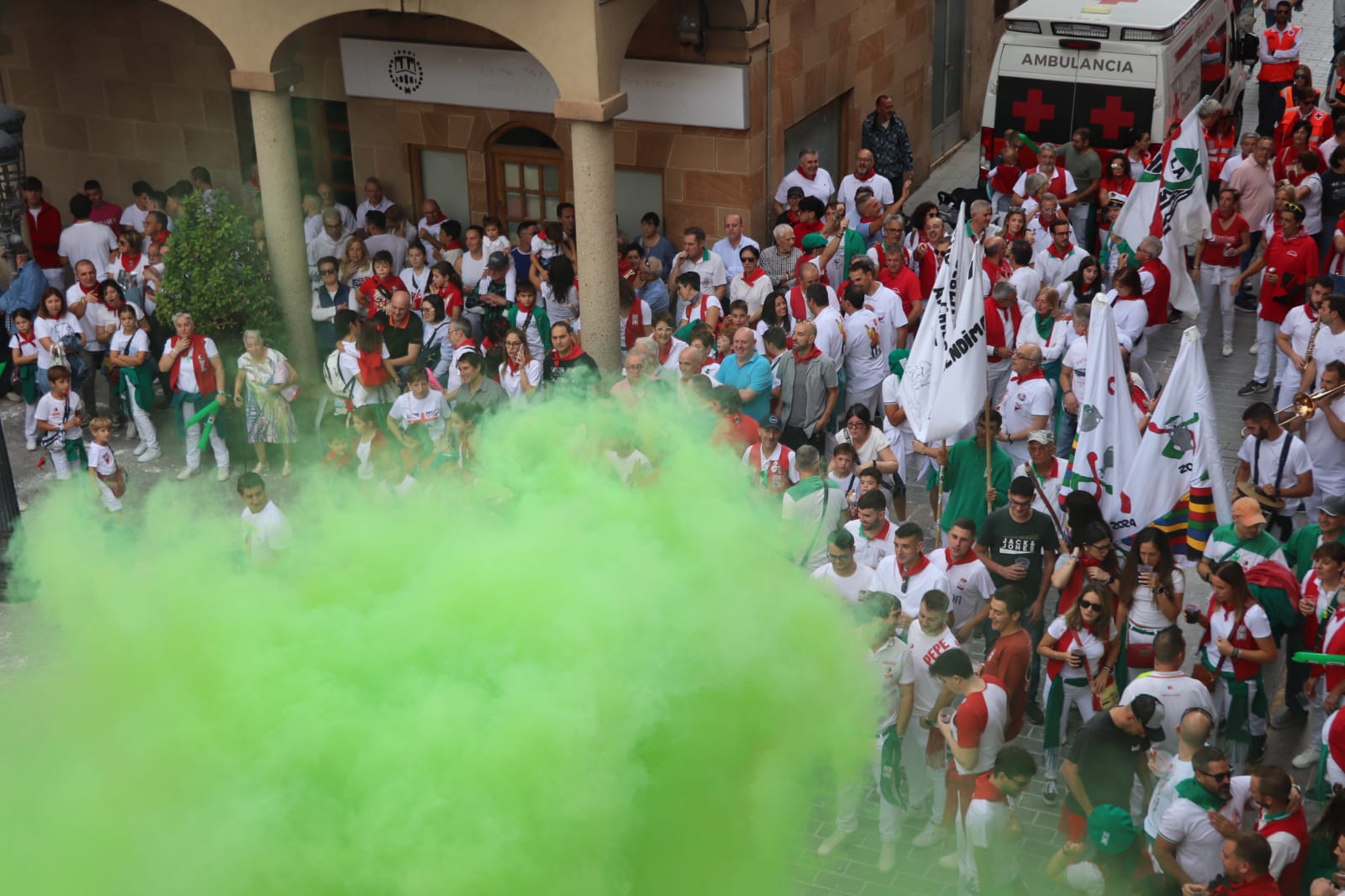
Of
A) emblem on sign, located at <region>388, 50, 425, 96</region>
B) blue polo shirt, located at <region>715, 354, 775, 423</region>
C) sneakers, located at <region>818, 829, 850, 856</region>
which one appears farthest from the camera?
emblem on sign, located at <region>388, 50, 425, 96</region>

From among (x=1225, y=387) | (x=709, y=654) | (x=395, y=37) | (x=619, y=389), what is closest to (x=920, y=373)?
(x=619, y=389)

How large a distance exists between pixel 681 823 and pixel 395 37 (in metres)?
12.3

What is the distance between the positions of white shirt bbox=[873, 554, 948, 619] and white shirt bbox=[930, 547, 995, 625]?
0.29 m

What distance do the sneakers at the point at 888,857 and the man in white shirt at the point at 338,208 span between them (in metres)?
9.11

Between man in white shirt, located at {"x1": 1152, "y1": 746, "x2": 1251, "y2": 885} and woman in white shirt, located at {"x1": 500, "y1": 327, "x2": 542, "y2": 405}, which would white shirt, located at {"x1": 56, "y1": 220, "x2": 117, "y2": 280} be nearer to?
woman in white shirt, located at {"x1": 500, "y1": 327, "x2": 542, "y2": 405}

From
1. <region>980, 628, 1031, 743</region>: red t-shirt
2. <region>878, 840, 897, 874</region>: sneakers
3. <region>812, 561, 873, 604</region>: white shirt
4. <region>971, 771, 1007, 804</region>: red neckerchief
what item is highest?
<region>812, 561, 873, 604</region>: white shirt

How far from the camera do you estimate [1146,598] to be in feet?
25.4

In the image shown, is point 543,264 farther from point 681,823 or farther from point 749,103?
point 681,823

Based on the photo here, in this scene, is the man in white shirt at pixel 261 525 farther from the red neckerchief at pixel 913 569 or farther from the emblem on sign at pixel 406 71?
the emblem on sign at pixel 406 71

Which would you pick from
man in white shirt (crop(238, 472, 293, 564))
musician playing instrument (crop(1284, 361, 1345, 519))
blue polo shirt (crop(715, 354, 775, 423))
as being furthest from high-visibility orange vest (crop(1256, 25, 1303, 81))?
man in white shirt (crop(238, 472, 293, 564))

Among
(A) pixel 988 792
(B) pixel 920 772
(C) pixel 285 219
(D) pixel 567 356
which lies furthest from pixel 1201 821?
(C) pixel 285 219

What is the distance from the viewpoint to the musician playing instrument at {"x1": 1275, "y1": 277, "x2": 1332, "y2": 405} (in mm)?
10500

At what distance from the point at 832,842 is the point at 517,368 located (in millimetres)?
4108

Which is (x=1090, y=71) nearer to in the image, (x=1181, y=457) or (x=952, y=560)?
(x=1181, y=457)
